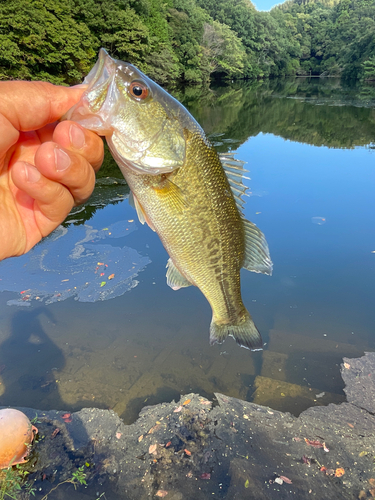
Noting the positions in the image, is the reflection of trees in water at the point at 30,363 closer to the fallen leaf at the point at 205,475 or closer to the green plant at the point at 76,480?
the green plant at the point at 76,480

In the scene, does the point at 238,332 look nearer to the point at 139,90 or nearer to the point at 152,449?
the point at 152,449

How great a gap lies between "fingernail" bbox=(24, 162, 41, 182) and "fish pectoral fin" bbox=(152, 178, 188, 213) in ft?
2.19

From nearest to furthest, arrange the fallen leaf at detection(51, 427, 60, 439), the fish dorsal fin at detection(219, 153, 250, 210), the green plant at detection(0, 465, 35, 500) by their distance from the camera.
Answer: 1. the fish dorsal fin at detection(219, 153, 250, 210)
2. the green plant at detection(0, 465, 35, 500)
3. the fallen leaf at detection(51, 427, 60, 439)

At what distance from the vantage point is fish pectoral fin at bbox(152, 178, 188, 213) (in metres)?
A: 1.91

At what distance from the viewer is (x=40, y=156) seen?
1649mm

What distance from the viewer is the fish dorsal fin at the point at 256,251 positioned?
2.33 meters

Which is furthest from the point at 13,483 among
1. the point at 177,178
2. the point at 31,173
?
the point at 177,178

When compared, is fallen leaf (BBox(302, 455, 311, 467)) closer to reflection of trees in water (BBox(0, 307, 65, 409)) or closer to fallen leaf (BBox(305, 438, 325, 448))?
fallen leaf (BBox(305, 438, 325, 448))

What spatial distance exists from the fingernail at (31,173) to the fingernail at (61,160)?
127mm

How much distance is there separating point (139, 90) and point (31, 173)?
0.78 meters

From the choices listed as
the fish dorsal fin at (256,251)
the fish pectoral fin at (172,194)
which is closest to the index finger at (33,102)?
the fish pectoral fin at (172,194)

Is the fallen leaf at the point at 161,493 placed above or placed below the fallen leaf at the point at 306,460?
below

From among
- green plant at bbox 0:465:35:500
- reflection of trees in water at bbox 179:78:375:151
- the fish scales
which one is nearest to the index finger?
the fish scales

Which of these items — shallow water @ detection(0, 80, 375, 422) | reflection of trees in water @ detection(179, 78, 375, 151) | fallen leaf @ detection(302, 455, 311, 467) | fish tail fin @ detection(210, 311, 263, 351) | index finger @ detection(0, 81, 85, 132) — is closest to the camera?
index finger @ detection(0, 81, 85, 132)
